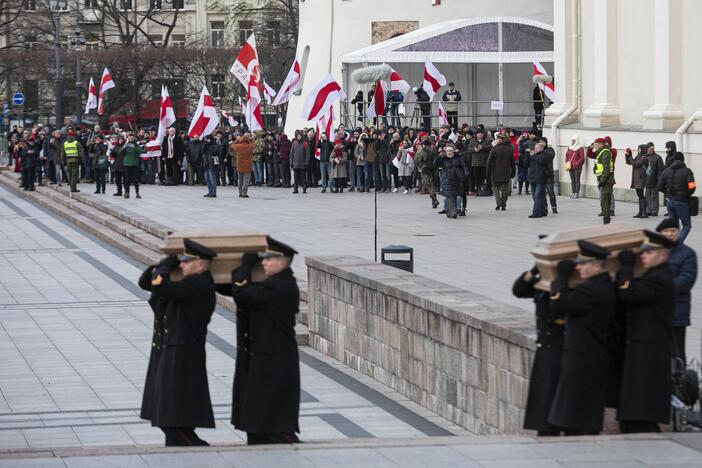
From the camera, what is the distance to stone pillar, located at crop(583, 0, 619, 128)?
37500 millimetres

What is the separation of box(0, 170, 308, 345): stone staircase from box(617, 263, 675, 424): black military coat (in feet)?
25.2

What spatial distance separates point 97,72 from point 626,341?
61.3 metres

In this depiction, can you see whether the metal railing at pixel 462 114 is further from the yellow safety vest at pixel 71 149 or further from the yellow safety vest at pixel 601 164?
the yellow safety vest at pixel 601 164

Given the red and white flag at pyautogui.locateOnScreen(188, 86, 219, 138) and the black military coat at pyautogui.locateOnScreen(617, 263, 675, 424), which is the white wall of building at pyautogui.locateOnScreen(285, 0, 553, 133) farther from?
the black military coat at pyautogui.locateOnScreen(617, 263, 675, 424)

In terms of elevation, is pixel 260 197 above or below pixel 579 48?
below

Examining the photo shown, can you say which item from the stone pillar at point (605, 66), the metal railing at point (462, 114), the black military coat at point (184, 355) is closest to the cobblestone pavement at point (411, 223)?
the stone pillar at point (605, 66)

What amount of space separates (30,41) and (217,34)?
16.9m

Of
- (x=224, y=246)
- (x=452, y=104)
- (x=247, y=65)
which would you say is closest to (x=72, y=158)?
(x=247, y=65)

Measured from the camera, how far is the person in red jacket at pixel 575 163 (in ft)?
120

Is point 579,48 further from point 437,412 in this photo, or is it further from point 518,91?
point 437,412

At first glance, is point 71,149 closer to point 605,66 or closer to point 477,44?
point 477,44

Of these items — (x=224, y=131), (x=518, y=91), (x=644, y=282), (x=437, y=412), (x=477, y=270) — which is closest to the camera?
(x=644, y=282)

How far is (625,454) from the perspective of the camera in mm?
9281

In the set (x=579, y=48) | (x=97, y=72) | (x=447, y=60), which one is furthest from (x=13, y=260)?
(x=97, y=72)
